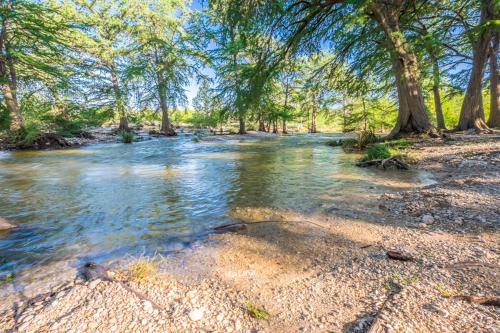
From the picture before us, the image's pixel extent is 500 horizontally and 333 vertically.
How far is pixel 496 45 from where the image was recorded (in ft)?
42.5

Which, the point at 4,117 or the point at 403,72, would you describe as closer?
the point at 403,72

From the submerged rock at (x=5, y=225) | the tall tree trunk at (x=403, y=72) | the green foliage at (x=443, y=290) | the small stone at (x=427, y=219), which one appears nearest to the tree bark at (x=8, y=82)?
the submerged rock at (x=5, y=225)

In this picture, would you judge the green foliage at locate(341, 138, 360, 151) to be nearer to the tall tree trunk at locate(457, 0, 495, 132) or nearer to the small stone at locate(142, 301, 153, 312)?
the tall tree trunk at locate(457, 0, 495, 132)

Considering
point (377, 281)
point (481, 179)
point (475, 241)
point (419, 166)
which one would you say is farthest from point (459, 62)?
point (377, 281)

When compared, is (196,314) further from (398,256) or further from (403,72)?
(403,72)

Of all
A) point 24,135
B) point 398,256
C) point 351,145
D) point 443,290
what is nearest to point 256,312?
point 443,290

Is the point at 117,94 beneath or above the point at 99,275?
above

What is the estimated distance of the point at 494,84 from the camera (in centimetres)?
1314

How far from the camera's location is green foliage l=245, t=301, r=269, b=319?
1.55 metres

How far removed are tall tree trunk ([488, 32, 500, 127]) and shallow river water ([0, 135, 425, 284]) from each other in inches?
497

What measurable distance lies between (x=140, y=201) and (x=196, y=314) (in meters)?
3.08

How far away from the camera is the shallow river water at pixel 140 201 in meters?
2.62

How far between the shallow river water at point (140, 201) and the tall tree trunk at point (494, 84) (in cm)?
1261

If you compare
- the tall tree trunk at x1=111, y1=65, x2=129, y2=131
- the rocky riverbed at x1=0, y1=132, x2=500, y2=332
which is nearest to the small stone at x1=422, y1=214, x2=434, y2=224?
the rocky riverbed at x1=0, y1=132, x2=500, y2=332
